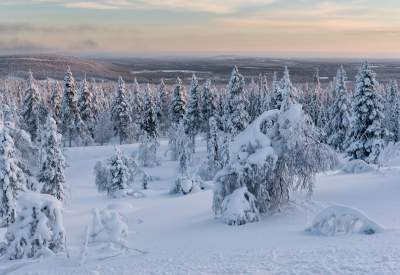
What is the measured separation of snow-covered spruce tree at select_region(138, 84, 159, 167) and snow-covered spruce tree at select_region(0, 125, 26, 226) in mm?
30638

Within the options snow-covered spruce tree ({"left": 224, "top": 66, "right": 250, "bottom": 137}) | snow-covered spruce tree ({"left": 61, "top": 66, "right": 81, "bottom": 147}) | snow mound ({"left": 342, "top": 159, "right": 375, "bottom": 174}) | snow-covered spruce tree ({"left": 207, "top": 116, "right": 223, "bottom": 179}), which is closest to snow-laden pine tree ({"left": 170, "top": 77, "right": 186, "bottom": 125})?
snow-covered spruce tree ({"left": 224, "top": 66, "right": 250, "bottom": 137})

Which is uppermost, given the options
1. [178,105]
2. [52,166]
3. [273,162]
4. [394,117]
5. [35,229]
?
[273,162]

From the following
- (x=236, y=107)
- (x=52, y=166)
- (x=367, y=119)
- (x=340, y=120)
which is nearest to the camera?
(x=52, y=166)

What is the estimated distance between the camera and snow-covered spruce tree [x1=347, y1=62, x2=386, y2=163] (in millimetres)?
36188

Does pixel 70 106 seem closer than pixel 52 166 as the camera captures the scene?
No

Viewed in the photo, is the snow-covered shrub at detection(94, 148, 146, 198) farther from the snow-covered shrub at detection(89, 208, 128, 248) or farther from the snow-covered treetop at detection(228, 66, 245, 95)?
the snow-covered treetop at detection(228, 66, 245, 95)

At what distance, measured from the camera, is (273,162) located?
18.3 metres

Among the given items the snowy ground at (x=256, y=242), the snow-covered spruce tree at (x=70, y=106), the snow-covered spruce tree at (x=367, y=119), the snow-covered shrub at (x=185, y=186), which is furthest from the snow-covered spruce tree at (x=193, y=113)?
the snowy ground at (x=256, y=242)

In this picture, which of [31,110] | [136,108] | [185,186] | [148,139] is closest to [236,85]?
[148,139]

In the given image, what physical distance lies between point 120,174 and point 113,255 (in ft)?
64.2

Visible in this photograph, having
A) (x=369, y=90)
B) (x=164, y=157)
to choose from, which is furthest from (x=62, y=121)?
(x=369, y=90)

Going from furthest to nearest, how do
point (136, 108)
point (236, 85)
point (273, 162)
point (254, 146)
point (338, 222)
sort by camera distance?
point (136, 108)
point (236, 85)
point (254, 146)
point (273, 162)
point (338, 222)

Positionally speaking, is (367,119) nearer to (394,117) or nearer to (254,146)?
(254,146)

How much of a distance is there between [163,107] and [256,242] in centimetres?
6638
